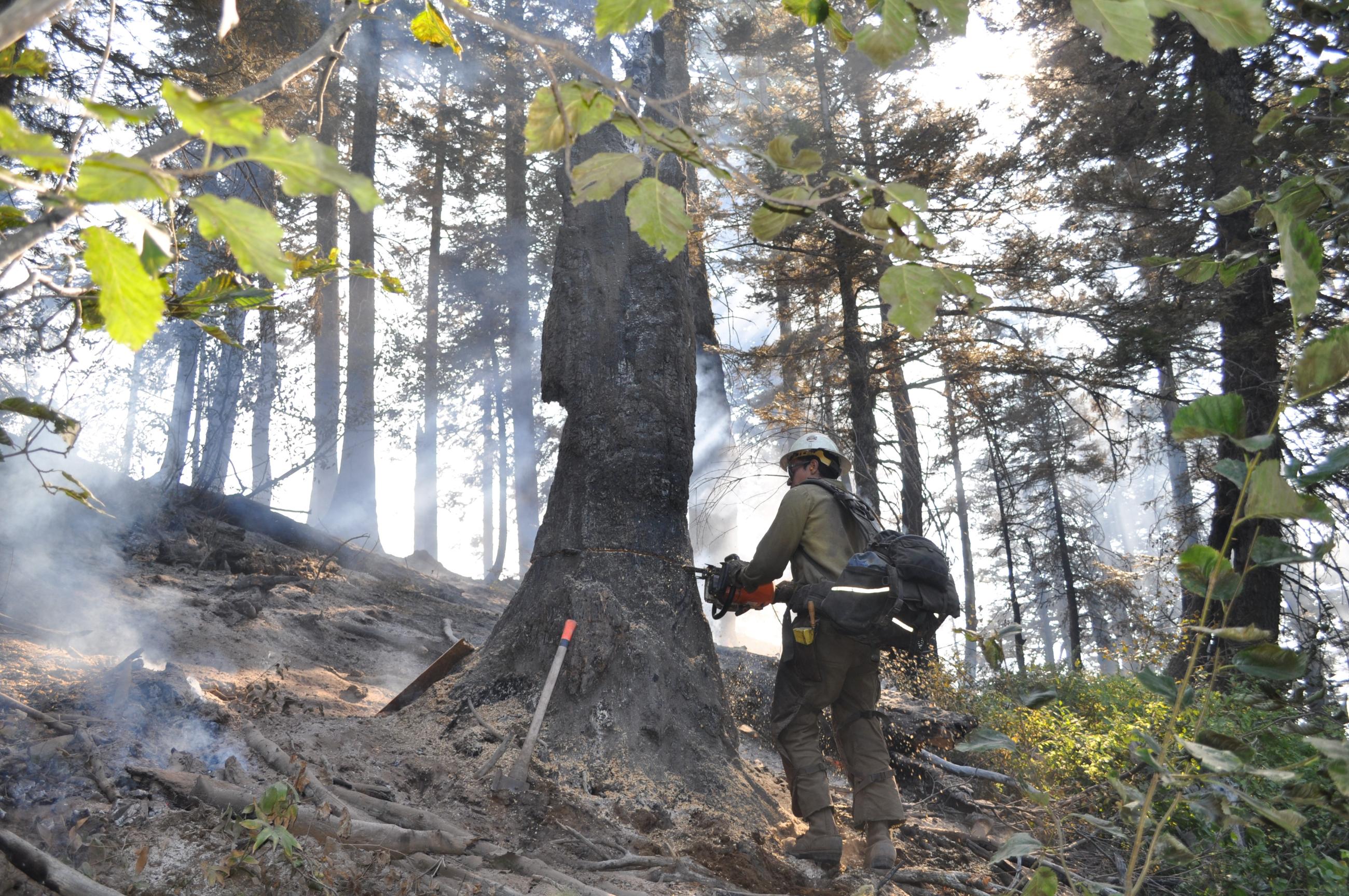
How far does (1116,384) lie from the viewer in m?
10.1

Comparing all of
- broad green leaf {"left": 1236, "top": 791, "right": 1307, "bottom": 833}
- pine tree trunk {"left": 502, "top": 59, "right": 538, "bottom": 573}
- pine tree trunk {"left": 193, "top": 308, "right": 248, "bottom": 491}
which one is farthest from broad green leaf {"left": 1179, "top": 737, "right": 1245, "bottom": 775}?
pine tree trunk {"left": 502, "top": 59, "right": 538, "bottom": 573}

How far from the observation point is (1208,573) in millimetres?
2023

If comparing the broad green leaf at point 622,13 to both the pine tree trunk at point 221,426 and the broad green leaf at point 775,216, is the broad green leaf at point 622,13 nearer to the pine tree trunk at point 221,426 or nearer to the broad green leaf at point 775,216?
the broad green leaf at point 775,216

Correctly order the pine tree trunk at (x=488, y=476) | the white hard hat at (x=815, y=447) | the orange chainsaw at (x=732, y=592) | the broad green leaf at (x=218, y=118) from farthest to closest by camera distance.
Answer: the pine tree trunk at (x=488, y=476)
the white hard hat at (x=815, y=447)
the orange chainsaw at (x=732, y=592)
the broad green leaf at (x=218, y=118)

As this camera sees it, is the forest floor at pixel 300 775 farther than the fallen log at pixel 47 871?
Yes

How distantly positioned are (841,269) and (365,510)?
10547 mm

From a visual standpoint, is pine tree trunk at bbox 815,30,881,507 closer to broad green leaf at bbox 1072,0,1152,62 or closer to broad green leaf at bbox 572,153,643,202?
broad green leaf at bbox 572,153,643,202

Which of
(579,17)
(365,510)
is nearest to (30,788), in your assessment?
(365,510)

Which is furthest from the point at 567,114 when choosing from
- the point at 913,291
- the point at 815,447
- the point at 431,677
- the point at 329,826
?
the point at 431,677

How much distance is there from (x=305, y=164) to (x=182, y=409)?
13.9m

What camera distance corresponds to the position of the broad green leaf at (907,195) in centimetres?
129

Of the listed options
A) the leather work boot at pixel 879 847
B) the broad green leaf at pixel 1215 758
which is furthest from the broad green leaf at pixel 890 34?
the leather work boot at pixel 879 847

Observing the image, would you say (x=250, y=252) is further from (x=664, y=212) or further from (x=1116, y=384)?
(x=1116, y=384)

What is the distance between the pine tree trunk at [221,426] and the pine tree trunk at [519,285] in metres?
9.76
